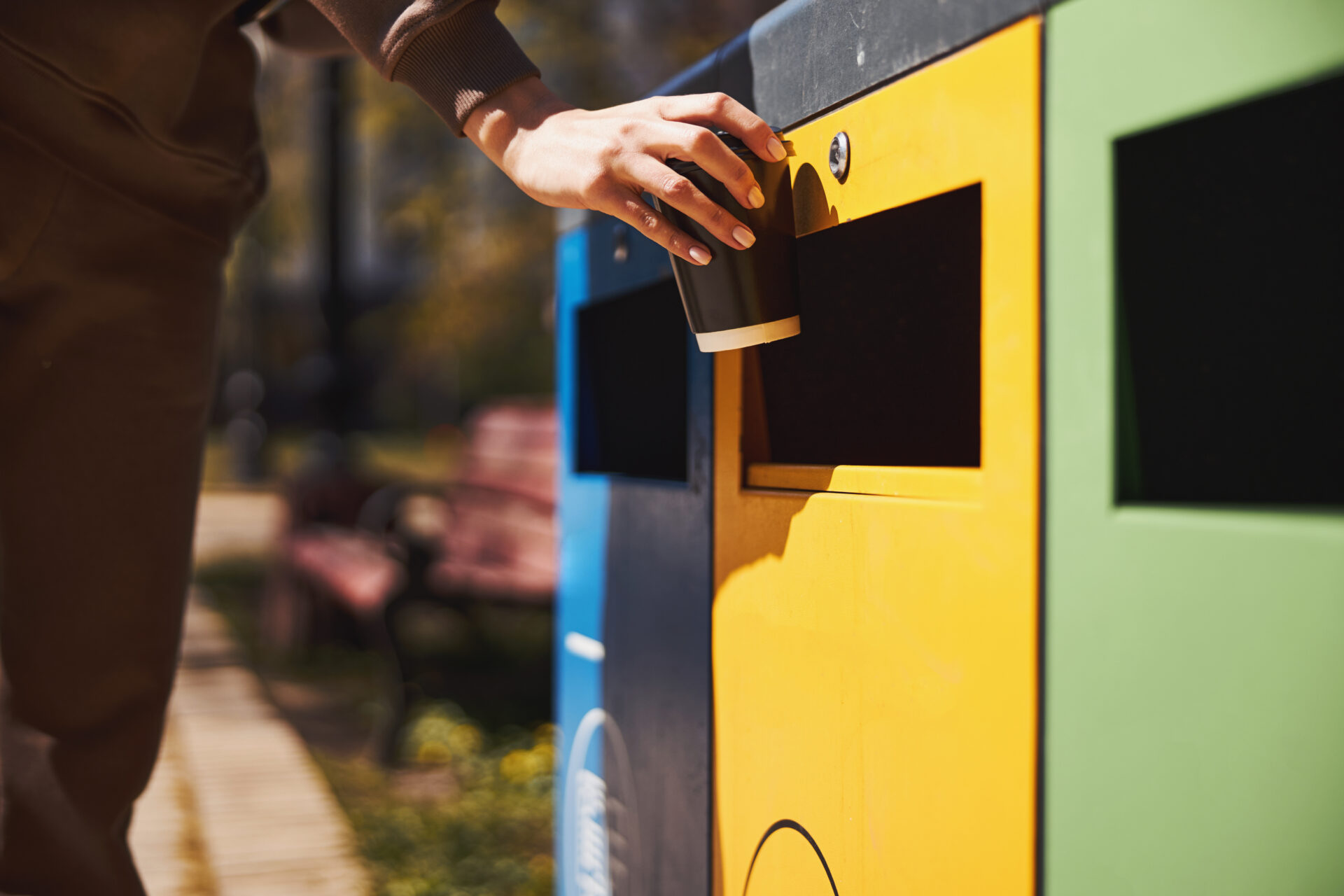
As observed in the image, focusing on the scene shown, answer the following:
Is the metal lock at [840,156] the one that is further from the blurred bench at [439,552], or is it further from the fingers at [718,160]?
the blurred bench at [439,552]

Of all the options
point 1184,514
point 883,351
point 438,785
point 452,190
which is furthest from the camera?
point 452,190

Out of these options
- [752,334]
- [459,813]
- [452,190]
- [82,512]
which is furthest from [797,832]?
[452,190]

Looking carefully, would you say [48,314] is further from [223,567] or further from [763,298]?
[223,567]

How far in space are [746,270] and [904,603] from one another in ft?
1.12

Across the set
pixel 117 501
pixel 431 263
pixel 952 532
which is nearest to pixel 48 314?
pixel 117 501

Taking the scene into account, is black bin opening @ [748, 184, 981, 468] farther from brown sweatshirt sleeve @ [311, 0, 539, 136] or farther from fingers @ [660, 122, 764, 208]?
brown sweatshirt sleeve @ [311, 0, 539, 136]

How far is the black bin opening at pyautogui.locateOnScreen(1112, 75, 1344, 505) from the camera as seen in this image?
2.60 feet

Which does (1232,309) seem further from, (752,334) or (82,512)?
(82,512)

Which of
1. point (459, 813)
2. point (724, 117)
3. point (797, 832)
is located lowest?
Result: point (459, 813)

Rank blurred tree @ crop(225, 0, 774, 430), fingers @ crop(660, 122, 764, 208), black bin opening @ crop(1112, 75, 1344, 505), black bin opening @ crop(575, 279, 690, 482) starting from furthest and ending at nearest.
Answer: blurred tree @ crop(225, 0, 774, 430) → black bin opening @ crop(575, 279, 690, 482) → fingers @ crop(660, 122, 764, 208) → black bin opening @ crop(1112, 75, 1344, 505)

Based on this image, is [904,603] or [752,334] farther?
[752,334]

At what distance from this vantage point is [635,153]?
1.01m

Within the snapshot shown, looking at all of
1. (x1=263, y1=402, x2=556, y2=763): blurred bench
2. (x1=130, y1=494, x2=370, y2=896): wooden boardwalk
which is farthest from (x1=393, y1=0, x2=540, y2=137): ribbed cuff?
(x1=263, y1=402, x2=556, y2=763): blurred bench

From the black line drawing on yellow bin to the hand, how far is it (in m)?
0.59
